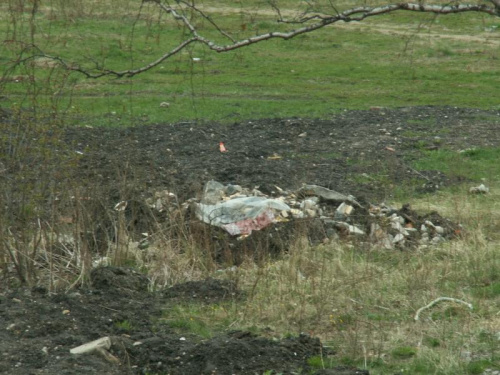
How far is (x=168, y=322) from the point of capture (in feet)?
19.1

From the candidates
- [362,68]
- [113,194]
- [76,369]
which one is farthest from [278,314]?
[362,68]

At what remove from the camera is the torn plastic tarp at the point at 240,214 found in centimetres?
824

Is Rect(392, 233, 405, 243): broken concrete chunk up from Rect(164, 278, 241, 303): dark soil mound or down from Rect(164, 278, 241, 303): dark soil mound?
down

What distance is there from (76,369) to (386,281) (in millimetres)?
3019

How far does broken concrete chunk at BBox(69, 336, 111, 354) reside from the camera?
16.1 feet

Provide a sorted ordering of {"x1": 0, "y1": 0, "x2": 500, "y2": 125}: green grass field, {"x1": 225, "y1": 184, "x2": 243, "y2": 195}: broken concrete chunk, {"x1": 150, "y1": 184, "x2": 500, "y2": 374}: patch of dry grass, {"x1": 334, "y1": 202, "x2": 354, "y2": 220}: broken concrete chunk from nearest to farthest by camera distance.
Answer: {"x1": 150, "y1": 184, "x2": 500, "y2": 374}: patch of dry grass, {"x1": 334, "y1": 202, "x2": 354, "y2": 220}: broken concrete chunk, {"x1": 225, "y1": 184, "x2": 243, "y2": 195}: broken concrete chunk, {"x1": 0, "y1": 0, "x2": 500, "y2": 125}: green grass field

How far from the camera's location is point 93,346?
4.95m

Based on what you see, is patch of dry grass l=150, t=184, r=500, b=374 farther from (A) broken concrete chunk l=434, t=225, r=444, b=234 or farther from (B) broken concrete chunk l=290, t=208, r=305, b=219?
(B) broken concrete chunk l=290, t=208, r=305, b=219

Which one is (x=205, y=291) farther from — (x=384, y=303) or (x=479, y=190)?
(x=479, y=190)

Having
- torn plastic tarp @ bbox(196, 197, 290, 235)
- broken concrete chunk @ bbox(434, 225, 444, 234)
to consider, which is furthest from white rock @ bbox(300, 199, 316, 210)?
broken concrete chunk @ bbox(434, 225, 444, 234)

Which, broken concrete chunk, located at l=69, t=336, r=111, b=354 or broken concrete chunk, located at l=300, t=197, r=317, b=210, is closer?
broken concrete chunk, located at l=69, t=336, r=111, b=354

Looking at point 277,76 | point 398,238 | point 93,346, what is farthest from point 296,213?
point 277,76

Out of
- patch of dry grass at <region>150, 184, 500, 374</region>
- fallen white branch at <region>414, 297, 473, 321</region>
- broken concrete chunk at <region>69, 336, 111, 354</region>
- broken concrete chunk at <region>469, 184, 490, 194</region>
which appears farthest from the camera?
broken concrete chunk at <region>469, 184, 490, 194</region>

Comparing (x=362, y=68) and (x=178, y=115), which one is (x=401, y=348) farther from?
(x=362, y=68)
